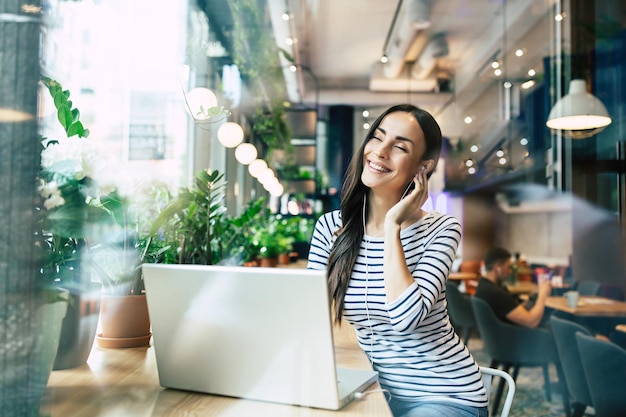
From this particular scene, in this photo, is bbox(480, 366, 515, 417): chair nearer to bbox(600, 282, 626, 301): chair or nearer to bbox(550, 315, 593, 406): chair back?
bbox(550, 315, 593, 406): chair back

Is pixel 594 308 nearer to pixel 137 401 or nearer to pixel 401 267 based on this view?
pixel 401 267

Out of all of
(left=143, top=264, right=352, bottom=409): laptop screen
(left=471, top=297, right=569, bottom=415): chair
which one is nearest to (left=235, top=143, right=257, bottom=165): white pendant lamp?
(left=471, top=297, right=569, bottom=415): chair

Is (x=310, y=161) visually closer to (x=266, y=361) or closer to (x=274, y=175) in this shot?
(x=274, y=175)

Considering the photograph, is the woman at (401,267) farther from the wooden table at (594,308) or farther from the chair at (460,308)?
the chair at (460,308)

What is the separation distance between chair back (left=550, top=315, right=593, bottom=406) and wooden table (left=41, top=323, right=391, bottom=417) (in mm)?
2060

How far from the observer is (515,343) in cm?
397

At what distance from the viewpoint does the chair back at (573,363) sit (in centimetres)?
288

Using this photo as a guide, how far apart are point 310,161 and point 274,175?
1037mm

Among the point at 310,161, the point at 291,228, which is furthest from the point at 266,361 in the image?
the point at 310,161

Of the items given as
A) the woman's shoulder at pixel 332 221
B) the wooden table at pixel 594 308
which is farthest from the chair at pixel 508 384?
the wooden table at pixel 594 308

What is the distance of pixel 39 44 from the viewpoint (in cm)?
100

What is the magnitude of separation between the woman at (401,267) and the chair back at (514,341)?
8.47 feet

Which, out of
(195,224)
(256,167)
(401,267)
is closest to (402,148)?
(401,267)

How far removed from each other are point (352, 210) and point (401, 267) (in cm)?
40
